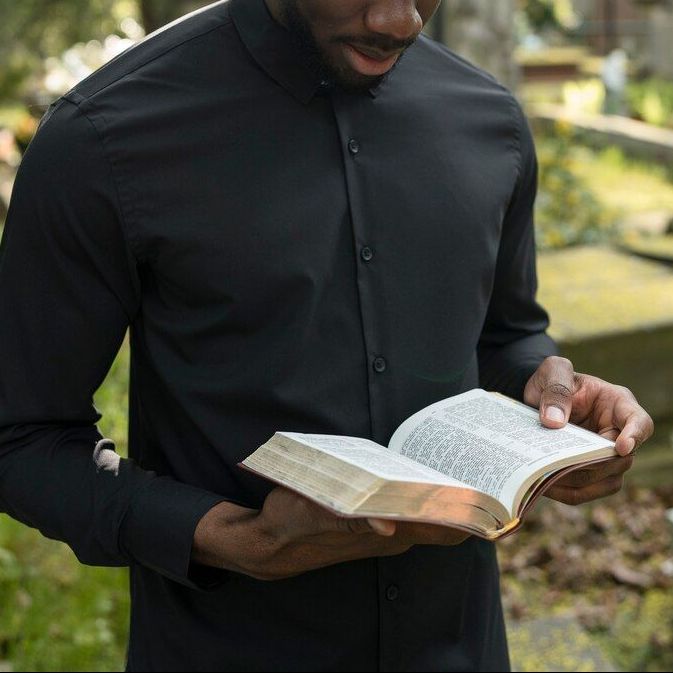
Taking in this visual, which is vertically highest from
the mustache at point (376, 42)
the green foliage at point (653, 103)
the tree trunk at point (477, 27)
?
the mustache at point (376, 42)

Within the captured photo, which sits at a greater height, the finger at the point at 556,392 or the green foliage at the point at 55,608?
the finger at the point at 556,392

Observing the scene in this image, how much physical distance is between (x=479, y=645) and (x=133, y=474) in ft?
2.30

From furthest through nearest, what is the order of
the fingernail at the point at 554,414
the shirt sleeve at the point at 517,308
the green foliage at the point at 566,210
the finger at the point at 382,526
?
the green foliage at the point at 566,210, the shirt sleeve at the point at 517,308, the fingernail at the point at 554,414, the finger at the point at 382,526

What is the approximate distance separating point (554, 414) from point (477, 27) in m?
5.14

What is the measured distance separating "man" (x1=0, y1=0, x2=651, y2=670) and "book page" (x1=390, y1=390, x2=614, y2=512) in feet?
0.18

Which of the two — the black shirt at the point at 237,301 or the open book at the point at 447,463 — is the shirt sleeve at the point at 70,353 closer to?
the black shirt at the point at 237,301

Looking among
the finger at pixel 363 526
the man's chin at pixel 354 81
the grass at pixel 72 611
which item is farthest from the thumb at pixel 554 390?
the grass at pixel 72 611

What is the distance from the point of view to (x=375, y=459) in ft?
4.85

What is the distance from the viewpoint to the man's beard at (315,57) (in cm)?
167

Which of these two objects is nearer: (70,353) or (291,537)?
(291,537)

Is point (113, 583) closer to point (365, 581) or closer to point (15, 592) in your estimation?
point (15, 592)

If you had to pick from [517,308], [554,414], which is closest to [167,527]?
[554,414]

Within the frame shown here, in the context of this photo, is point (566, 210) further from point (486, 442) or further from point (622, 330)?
point (486, 442)

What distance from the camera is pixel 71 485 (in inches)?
66.3
